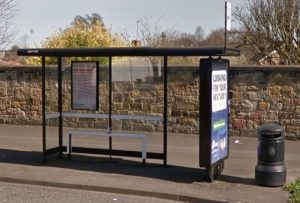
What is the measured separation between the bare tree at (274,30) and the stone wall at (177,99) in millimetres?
5736

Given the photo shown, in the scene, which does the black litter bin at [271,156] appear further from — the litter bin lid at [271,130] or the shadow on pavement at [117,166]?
the shadow on pavement at [117,166]

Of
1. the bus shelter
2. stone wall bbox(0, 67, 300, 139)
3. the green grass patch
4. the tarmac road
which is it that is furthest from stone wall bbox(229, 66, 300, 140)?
the tarmac road

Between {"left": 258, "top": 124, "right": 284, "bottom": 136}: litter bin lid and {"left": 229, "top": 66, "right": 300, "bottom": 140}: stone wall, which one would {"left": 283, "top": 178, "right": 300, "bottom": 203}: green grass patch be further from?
{"left": 229, "top": 66, "right": 300, "bottom": 140}: stone wall

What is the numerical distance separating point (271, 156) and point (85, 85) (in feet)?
13.1

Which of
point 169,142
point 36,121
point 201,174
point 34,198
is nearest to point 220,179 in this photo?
point 201,174

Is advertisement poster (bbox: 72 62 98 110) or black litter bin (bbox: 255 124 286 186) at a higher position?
advertisement poster (bbox: 72 62 98 110)

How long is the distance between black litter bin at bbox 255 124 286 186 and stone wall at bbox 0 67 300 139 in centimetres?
475

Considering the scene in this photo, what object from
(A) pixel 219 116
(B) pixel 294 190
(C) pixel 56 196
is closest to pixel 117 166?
(C) pixel 56 196

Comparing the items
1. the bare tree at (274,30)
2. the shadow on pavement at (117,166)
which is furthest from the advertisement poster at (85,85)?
the bare tree at (274,30)

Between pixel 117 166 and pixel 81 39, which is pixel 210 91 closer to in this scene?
pixel 117 166

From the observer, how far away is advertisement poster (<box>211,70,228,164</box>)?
873cm

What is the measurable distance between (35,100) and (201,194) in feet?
28.9

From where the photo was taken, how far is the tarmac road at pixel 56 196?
7.97 m

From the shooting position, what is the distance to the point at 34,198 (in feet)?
26.5
